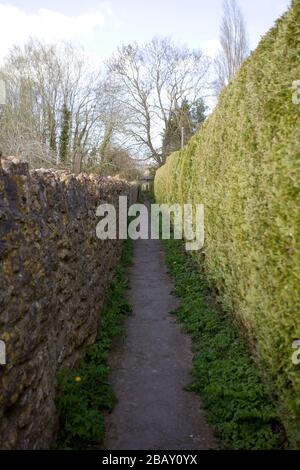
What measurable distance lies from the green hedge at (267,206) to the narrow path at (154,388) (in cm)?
86

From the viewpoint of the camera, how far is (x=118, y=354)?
522cm

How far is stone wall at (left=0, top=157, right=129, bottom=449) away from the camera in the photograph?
2.56 m

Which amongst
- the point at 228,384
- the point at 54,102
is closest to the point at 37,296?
the point at 228,384

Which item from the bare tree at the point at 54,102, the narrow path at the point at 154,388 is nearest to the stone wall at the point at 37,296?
the narrow path at the point at 154,388

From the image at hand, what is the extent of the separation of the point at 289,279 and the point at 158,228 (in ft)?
43.5

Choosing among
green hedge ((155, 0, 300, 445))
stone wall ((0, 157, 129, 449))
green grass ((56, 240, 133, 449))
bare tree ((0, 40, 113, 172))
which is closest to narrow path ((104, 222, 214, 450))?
green grass ((56, 240, 133, 449))

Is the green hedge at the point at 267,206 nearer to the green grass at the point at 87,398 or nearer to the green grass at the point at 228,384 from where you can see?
the green grass at the point at 228,384

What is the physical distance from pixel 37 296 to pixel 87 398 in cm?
135

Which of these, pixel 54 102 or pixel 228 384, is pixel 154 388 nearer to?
pixel 228 384

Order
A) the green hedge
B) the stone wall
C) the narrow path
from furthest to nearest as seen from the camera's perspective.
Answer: the narrow path → the green hedge → the stone wall

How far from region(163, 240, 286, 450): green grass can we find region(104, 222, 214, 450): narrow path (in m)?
0.15

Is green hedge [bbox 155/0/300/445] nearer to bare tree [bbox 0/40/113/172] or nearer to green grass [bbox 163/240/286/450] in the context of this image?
green grass [bbox 163/240/286/450]

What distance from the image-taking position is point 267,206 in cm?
370

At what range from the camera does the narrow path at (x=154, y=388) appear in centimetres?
349
